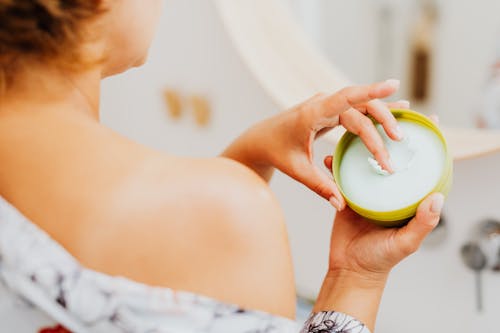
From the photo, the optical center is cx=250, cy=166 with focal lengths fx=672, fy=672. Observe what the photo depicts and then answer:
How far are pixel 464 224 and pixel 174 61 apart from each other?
1.74 ft

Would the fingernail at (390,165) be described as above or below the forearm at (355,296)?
above

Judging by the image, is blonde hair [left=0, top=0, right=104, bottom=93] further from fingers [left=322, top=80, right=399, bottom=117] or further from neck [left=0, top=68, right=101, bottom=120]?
fingers [left=322, top=80, right=399, bottom=117]

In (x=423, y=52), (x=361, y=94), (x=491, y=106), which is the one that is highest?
(x=361, y=94)

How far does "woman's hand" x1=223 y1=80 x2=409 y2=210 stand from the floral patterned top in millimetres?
163

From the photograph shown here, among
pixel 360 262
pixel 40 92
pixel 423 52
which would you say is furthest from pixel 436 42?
pixel 40 92

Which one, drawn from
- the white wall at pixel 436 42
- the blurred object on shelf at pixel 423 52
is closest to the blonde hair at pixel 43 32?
the white wall at pixel 436 42

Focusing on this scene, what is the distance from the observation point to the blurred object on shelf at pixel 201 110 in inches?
41.7

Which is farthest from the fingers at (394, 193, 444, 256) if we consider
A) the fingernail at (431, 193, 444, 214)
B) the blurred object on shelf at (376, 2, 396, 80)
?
the blurred object on shelf at (376, 2, 396, 80)

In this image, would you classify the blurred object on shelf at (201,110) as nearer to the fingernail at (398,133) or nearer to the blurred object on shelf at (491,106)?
the blurred object on shelf at (491,106)

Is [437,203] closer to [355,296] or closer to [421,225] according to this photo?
[421,225]

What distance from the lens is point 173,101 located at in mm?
1090

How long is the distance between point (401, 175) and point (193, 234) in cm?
21

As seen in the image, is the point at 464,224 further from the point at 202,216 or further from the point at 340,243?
the point at 202,216

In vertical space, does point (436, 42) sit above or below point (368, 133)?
below
